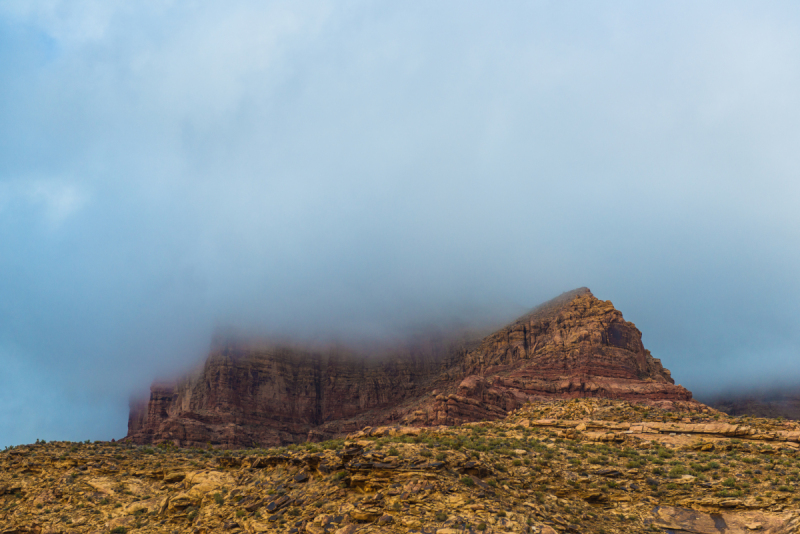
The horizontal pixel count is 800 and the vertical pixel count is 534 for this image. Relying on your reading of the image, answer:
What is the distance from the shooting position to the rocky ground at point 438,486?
21750mm

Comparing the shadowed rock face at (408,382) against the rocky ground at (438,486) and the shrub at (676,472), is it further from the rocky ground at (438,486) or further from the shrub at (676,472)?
the shrub at (676,472)

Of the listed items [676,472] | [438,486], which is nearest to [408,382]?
[676,472]

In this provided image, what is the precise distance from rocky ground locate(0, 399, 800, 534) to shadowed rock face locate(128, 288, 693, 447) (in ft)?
124

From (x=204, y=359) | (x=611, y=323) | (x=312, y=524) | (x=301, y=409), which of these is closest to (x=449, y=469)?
(x=312, y=524)

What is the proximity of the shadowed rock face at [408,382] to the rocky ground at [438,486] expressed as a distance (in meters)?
37.7

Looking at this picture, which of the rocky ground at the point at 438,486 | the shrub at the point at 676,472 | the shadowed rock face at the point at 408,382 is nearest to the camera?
the rocky ground at the point at 438,486

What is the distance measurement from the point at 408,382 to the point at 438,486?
4923 inches

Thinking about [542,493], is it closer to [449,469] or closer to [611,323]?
[449,469]

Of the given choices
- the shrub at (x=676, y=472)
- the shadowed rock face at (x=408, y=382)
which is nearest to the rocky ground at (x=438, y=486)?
the shrub at (x=676, y=472)

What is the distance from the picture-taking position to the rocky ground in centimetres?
2175

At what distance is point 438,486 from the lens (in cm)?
2217

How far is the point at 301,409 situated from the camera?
140 metres

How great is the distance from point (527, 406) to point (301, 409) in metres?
89.5

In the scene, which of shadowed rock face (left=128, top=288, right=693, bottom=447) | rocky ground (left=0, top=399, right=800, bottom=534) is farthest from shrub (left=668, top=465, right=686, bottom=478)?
shadowed rock face (left=128, top=288, right=693, bottom=447)
